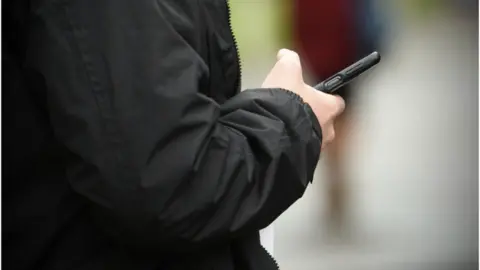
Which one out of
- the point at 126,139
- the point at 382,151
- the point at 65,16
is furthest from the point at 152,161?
the point at 382,151

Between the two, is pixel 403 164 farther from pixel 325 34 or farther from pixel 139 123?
pixel 139 123

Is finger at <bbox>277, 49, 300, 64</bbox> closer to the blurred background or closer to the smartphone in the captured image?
the smartphone

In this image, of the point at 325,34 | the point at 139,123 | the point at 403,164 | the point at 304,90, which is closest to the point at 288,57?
the point at 304,90

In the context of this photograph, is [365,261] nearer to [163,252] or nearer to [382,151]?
[382,151]

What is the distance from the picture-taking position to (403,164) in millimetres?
1447

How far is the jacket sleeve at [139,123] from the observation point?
1.95 ft

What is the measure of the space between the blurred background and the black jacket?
0.73 metres

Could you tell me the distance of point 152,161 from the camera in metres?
0.60

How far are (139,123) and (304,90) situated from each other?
27 centimetres

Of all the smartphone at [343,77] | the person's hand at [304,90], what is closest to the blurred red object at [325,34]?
the smartphone at [343,77]

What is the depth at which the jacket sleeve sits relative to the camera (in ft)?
1.95

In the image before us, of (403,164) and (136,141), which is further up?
(136,141)

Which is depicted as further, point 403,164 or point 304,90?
point 403,164

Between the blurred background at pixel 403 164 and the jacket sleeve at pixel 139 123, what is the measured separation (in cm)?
81
